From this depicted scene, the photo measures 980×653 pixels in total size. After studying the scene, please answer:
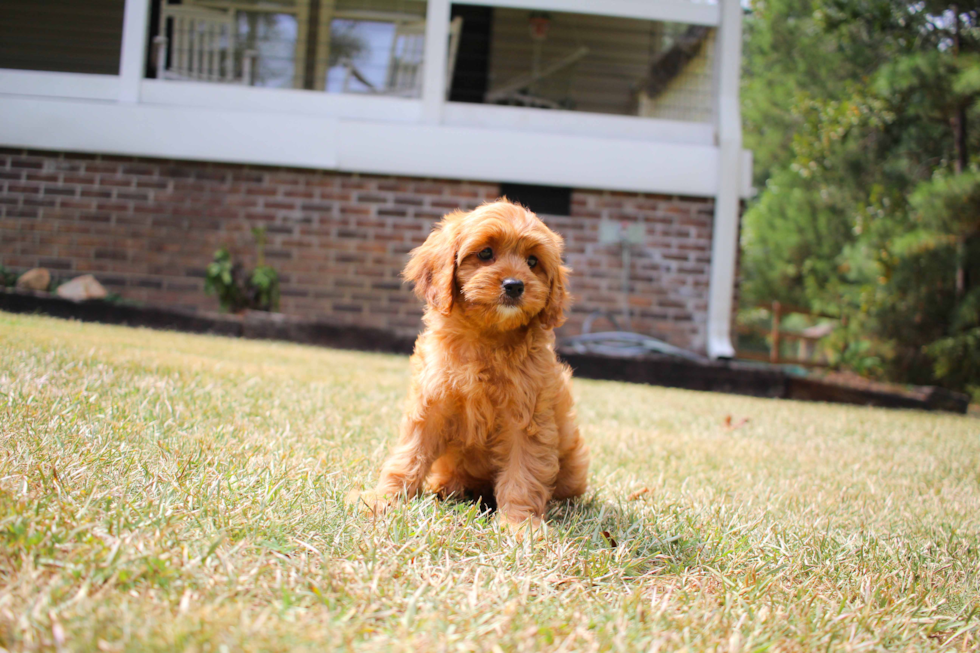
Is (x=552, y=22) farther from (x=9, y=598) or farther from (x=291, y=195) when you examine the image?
(x=9, y=598)

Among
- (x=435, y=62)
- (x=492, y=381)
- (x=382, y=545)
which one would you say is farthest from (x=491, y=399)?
(x=435, y=62)

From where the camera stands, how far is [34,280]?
8469 mm

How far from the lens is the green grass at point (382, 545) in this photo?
137 cm

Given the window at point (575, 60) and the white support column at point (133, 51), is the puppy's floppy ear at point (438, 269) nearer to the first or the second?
the white support column at point (133, 51)

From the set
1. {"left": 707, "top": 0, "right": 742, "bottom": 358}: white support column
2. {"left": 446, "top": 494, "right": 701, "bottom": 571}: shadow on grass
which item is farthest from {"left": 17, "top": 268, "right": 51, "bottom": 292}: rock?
{"left": 707, "top": 0, "right": 742, "bottom": 358}: white support column

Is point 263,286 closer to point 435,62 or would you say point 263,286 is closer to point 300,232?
point 300,232

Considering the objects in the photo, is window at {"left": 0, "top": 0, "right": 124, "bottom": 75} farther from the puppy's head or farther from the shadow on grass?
the shadow on grass

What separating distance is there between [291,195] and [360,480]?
714 centimetres

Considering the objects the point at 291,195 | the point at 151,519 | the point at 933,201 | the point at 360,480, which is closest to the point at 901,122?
the point at 933,201

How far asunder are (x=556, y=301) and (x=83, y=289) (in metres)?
7.85

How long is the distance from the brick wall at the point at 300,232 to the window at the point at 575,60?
10.2 ft

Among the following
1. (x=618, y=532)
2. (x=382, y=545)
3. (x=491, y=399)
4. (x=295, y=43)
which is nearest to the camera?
(x=382, y=545)

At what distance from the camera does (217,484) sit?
2070 millimetres

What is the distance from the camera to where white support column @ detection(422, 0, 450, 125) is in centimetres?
905
